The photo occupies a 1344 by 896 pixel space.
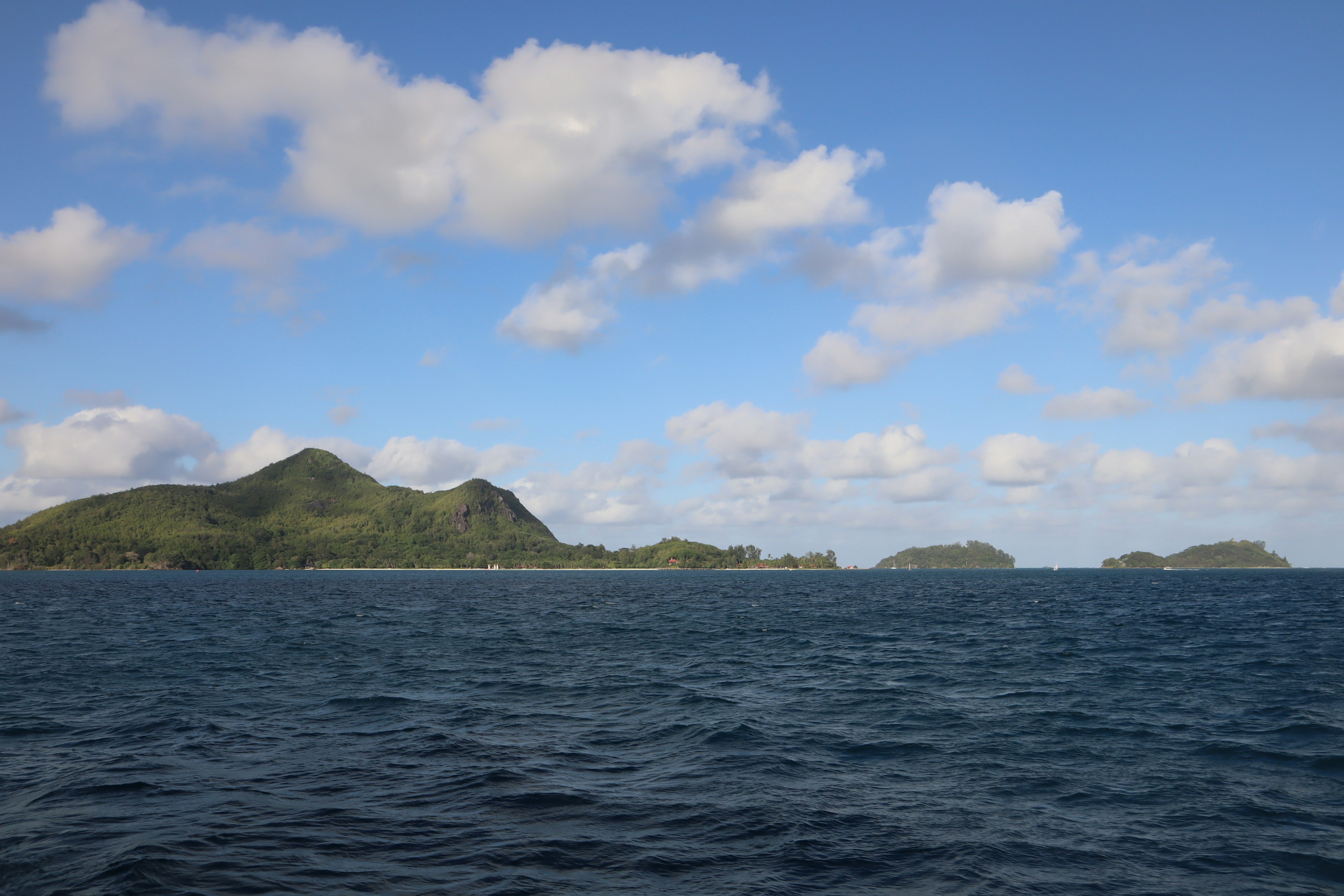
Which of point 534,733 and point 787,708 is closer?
point 534,733

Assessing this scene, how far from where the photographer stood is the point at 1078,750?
25125mm

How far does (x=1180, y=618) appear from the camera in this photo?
80.0m

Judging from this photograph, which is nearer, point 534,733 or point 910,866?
point 910,866

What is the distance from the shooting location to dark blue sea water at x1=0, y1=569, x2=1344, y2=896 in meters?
15.2

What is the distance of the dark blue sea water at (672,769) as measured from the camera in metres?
15.2

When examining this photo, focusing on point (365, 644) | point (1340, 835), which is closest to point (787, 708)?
point (1340, 835)

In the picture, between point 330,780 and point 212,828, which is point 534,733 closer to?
point 330,780

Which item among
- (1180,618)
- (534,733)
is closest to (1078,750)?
(534,733)

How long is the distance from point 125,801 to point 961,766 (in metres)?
23.1

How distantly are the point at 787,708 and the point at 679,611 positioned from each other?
66.1m

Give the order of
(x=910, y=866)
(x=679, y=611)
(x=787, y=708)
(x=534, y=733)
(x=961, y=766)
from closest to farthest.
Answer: (x=910, y=866), (x=961, y=766), (x=534, y=733), (x=787, y=708), (x=679, y=611)

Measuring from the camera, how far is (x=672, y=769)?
2288cm

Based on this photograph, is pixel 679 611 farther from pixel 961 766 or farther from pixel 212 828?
pixel 212 828

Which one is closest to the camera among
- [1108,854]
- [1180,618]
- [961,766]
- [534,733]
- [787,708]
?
[1108,854]
